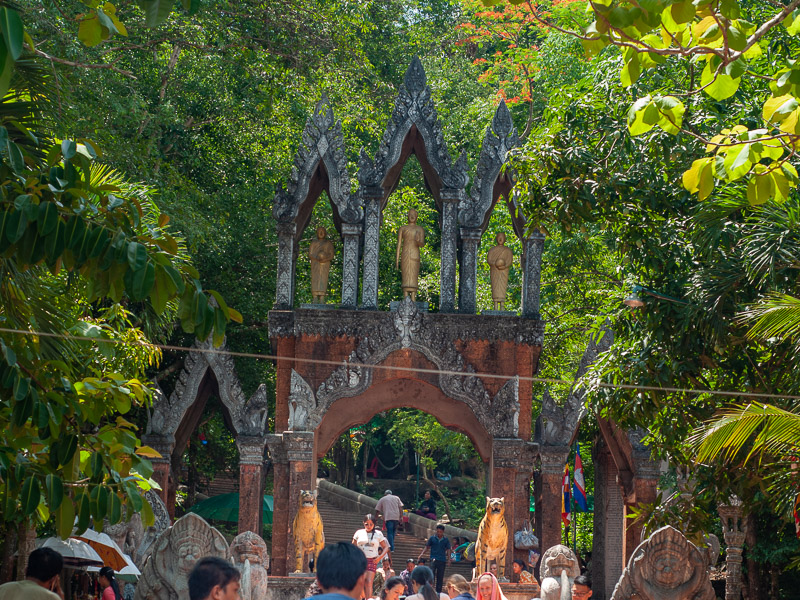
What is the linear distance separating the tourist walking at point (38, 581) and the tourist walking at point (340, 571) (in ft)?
7.83

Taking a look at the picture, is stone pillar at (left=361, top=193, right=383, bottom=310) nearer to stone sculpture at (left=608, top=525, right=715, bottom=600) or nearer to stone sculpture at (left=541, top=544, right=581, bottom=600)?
stone sculpture at (left=541, top=544, right=581, bottom=600)

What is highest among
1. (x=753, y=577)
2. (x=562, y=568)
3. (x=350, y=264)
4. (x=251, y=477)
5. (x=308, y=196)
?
(x=308, y=196)

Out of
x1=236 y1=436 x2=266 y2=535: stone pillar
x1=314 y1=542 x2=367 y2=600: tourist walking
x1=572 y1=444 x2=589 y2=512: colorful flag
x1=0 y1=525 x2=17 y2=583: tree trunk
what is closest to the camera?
x1=314 y1=542 x2=367 y2=600: tourist walking

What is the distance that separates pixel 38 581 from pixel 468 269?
12.8 meters

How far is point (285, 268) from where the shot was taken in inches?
727

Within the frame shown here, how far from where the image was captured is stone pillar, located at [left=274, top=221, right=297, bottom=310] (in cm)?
1845

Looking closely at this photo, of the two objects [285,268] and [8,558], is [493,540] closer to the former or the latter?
[285,268]

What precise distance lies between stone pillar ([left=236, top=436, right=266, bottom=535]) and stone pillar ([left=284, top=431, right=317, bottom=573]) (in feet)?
2.83

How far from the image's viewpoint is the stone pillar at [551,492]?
17.8 m

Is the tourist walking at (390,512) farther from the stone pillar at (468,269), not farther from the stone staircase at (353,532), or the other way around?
the stone pillar at (468,269)

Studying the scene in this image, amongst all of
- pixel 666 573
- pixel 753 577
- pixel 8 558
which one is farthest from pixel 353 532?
pixel 666 573

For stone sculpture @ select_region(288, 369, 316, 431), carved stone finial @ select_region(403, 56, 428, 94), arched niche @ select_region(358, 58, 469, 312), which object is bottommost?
stone sculpture @ select_region(288, 369, 316, 431)

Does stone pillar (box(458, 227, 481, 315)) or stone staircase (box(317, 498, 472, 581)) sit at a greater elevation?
stone pillar (box(458, 227, 481, 315))

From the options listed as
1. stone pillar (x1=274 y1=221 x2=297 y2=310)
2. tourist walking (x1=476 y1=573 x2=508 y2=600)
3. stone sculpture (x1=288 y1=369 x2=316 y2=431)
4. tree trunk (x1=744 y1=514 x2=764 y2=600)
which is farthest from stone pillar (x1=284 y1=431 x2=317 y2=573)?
tourist walking (x1=476 y1=573 x2=508 y2=600)
